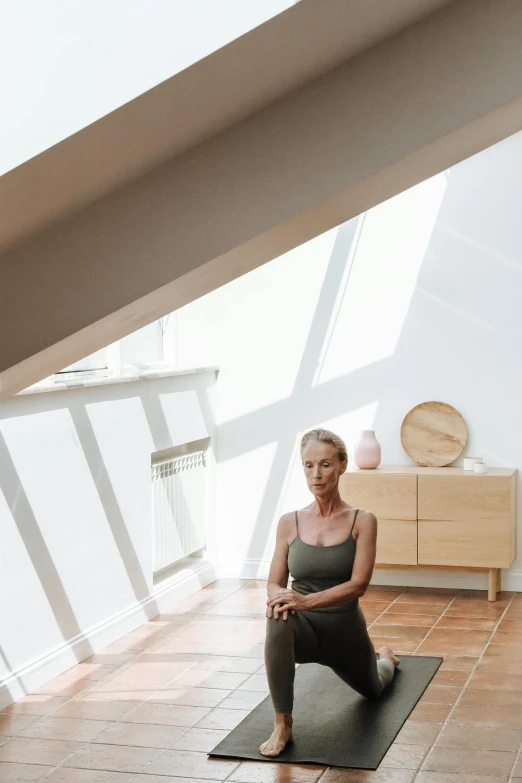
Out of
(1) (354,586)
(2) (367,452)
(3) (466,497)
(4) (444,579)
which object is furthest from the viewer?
(4) (444,579)

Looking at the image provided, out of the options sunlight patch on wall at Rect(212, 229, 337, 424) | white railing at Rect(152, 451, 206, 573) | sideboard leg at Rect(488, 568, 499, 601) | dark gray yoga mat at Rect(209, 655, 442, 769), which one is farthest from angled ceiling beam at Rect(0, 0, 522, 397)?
sunlight patch on wall at Rect(212, 229, 337, 424)

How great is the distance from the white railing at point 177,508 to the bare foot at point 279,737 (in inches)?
89.7

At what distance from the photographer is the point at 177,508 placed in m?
6.23

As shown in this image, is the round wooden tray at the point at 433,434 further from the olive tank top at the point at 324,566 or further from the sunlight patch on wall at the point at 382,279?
the olive tank top at the point at 324,566

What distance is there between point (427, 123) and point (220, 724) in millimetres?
2972

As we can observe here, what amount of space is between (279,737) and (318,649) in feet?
1.18

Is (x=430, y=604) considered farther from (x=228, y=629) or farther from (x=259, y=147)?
(x=259, y=147)

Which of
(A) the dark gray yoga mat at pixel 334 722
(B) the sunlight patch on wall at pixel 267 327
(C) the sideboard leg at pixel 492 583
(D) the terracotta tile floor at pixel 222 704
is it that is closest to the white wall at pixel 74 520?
(D) the terracotta tile floor at pixel 222 704

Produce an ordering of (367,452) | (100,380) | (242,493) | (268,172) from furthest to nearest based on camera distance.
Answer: (242,493)
(367,452)
(100,380)
(268,172)

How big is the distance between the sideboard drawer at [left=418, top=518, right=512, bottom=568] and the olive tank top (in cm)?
213

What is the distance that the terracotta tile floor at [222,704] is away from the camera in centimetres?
354

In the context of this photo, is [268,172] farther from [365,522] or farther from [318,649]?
[318,649]

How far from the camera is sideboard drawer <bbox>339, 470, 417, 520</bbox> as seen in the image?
6.00 m

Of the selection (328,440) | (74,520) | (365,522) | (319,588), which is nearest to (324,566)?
(319,588)
